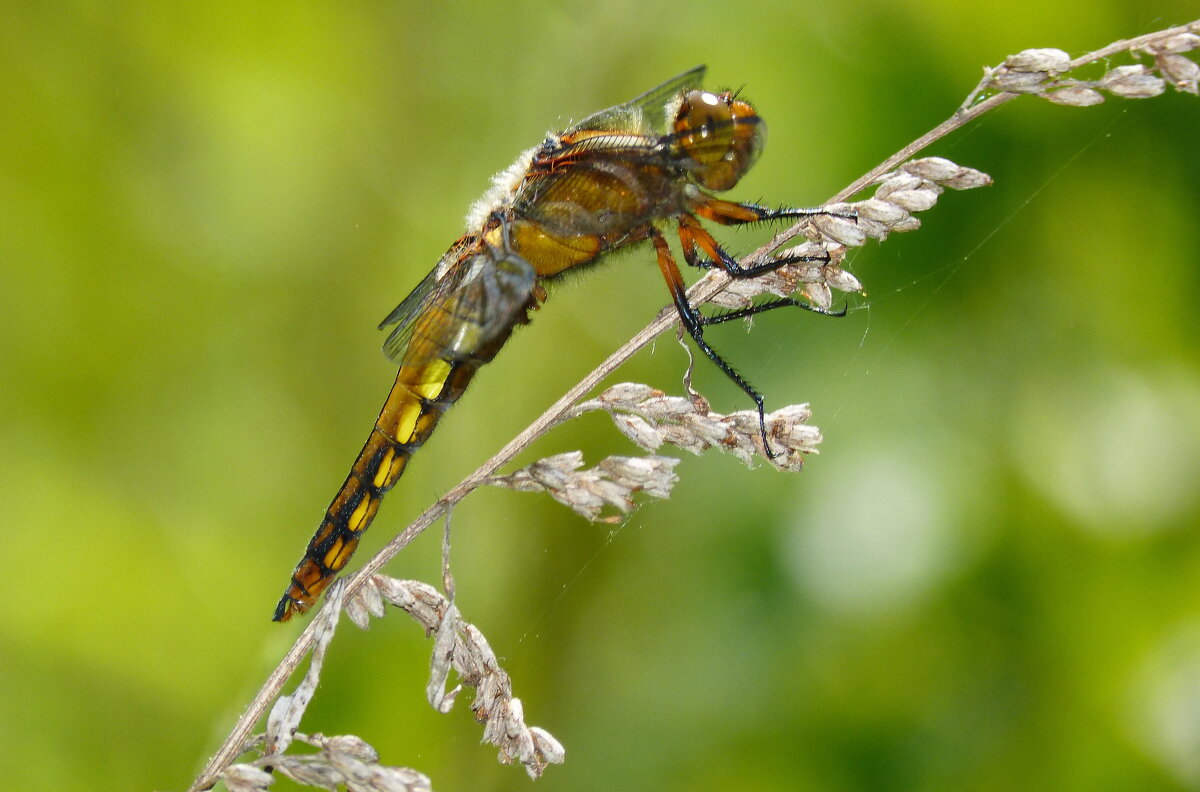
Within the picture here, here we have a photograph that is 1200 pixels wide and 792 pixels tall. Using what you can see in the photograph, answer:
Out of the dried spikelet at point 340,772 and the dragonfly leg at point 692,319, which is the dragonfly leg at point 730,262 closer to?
the dragonfly leg at point 692,319

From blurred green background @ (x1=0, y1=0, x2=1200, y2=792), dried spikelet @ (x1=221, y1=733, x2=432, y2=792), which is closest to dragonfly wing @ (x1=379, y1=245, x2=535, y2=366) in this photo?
blurred green background @ (x1=0, y1=0, x2=1200, y2=792)

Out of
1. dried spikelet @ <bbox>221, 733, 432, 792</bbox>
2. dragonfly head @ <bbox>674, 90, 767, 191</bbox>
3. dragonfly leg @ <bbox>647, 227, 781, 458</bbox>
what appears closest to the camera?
dried spikelet @ <bbox>221, 733, 432, 792</bbox>

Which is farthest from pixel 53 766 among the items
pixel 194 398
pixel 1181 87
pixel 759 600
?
pixel 1181 87

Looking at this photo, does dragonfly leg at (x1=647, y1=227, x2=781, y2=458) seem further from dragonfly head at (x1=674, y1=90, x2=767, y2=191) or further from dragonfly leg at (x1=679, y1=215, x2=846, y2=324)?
dragonfly head at (x1=674, y1=90, x2=767, y2=191)

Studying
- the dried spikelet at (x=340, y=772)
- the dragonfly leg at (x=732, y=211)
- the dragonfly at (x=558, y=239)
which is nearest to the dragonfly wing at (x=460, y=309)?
the dragonfly at (x=558, y=239)

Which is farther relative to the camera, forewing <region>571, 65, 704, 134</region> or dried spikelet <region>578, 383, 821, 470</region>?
forewing <region>571, 65, 704, 134</region>

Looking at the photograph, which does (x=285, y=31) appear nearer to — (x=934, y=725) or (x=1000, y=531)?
(x=1000, y=531)

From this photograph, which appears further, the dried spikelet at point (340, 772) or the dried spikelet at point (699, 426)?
the dried spikelet at point (699, 426)
